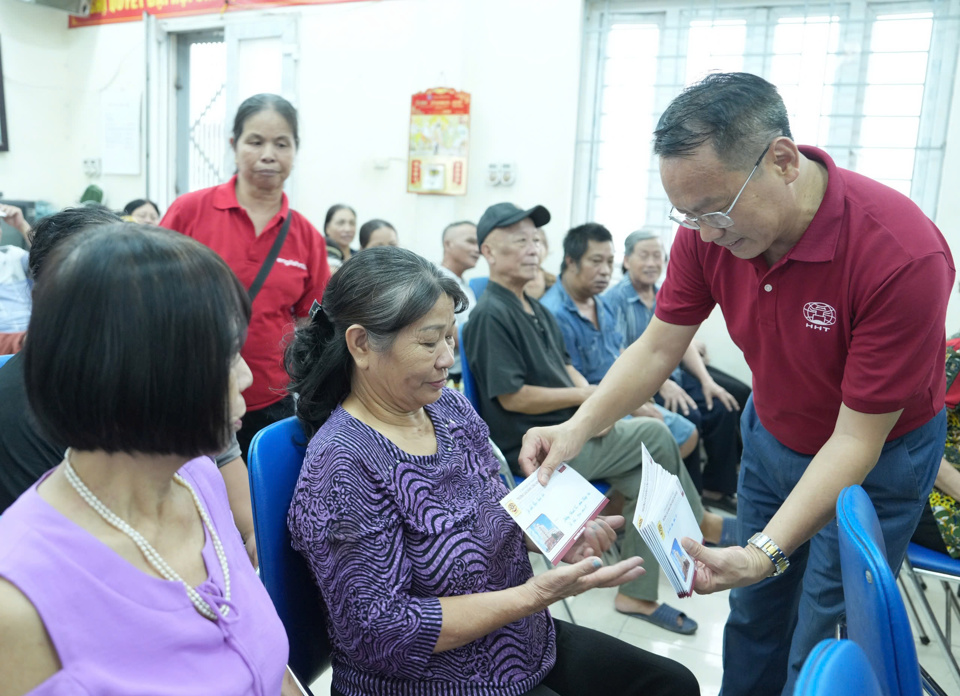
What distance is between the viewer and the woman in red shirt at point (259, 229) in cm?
238

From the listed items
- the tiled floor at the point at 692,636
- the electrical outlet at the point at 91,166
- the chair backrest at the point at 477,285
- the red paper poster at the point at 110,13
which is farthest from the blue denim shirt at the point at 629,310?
the electrical outlet at the point at 91,166

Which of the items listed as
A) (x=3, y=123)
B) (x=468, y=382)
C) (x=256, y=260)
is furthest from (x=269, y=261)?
(x=3, y=123)

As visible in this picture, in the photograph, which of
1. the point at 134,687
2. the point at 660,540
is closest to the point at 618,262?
the point at 660,540

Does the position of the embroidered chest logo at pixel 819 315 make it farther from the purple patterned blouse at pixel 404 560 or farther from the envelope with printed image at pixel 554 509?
the purple patterned blouse at pixel 404 560

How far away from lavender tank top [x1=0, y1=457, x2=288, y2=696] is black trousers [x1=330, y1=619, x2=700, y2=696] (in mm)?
720

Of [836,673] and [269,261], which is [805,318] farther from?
[269,261]

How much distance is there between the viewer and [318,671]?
142 cm

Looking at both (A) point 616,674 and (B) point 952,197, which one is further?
(B) point 952,197

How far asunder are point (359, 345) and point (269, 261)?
1107 mm

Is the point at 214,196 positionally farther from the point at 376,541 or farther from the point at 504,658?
the point at 504,658

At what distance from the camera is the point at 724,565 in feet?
4.27

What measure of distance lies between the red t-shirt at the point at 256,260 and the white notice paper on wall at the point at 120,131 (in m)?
4.86

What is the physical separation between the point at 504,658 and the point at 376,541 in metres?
0.36

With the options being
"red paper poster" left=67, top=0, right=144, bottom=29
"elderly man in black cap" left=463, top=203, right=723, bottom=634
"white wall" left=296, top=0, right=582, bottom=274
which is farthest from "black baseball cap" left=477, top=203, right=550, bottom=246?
"red paper poster" left=67, top=0, right=144, bottom=29
